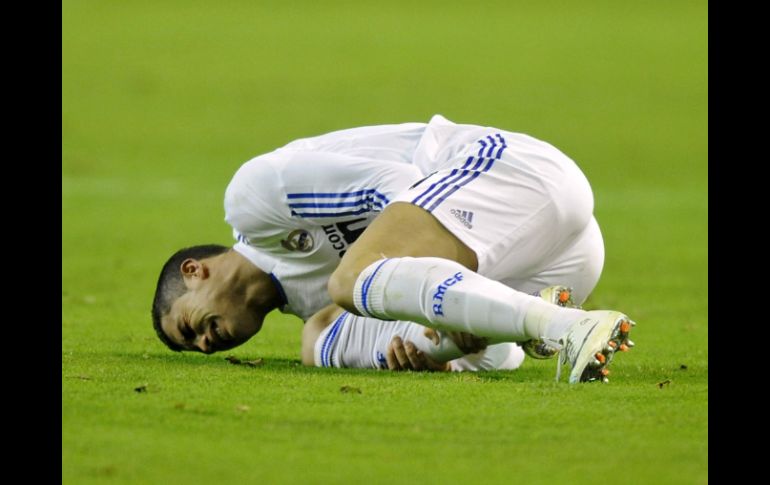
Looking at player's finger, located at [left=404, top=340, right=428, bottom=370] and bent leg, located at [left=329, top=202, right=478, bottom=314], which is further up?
bent leg, located at [left=329, top=202, right=478, bottom=314]

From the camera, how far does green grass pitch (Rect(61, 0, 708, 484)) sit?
13.3ft

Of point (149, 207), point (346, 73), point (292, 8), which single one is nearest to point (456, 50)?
point (346, 73)

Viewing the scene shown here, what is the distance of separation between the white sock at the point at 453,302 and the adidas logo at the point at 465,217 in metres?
0.35

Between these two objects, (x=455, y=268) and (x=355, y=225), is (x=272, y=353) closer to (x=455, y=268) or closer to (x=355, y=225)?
(x=355, y=225)

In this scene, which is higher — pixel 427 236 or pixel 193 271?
pixel 427 236

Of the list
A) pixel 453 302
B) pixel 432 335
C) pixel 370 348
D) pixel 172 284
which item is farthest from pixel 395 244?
pixel 172 284

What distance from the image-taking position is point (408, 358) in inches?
237

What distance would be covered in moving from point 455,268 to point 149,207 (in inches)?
523

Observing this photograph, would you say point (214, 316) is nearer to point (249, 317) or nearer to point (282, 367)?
point (249, 317)

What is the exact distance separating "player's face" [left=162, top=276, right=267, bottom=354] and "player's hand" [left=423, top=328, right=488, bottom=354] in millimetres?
1063

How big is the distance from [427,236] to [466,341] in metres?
0.53

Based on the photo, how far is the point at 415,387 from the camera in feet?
17.4

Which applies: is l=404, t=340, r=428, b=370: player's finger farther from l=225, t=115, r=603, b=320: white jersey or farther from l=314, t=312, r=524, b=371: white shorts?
l=225, t=115, r=603, b=320: white jersey

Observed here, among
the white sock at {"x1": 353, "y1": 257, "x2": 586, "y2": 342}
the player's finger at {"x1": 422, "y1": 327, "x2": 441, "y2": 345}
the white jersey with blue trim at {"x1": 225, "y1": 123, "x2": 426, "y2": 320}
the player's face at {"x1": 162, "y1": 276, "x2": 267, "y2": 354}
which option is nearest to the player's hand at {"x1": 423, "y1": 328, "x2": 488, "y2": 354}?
the player's finger at {"x1": 422, "y1": 327, "x2": 441, "y2": 345}
